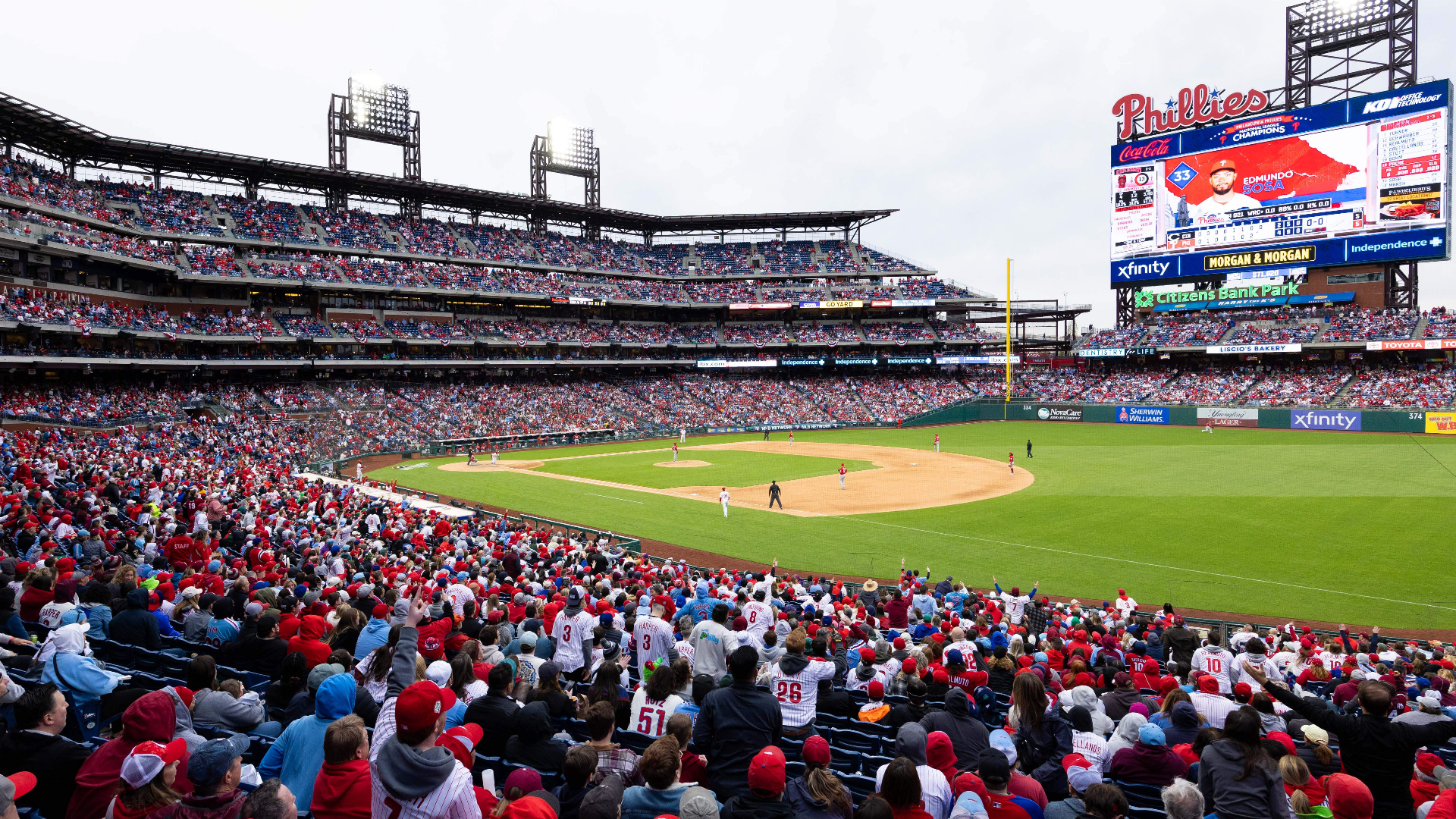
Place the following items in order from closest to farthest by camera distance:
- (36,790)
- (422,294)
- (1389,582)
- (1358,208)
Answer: (36,790) → (1389,582) → (1358,208) → (422,294)

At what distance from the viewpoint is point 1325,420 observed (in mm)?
55375

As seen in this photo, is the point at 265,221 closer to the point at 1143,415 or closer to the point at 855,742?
the point at 855,742

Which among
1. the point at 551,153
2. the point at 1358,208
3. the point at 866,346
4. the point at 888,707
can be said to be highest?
the point at 551,153

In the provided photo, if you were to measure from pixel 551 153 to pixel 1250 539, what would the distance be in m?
74.9

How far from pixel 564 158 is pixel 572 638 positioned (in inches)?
Result: 3202

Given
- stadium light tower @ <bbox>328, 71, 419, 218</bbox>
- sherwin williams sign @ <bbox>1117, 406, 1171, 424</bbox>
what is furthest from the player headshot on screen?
stadium light tower @ <bbox>328, 71, 419, 218</bbox>

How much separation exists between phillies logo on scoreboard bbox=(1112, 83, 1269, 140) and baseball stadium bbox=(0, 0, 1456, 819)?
357mm

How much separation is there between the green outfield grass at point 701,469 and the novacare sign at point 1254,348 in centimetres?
4102

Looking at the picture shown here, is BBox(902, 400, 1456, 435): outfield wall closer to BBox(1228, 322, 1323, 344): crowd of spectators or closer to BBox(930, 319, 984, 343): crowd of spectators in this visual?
BBox(1228, 322, 1323, 344): crowd of spectators

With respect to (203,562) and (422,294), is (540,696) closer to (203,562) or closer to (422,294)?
(203,562)

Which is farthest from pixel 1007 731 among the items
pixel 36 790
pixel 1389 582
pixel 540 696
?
pixel 1389 582

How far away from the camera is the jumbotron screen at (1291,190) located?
187 feet

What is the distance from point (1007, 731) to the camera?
6824mm

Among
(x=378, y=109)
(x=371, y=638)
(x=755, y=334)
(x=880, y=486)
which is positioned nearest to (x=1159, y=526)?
(x=880, y=486)
